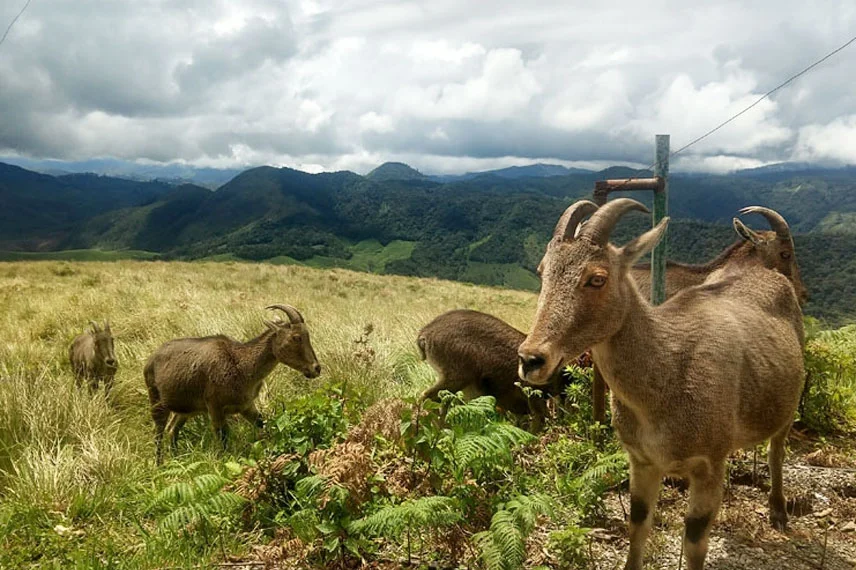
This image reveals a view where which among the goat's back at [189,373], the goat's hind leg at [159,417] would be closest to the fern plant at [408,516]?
the goat's back at [189,373]

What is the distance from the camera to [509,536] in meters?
3.09

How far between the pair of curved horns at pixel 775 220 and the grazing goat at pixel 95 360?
7.26 m

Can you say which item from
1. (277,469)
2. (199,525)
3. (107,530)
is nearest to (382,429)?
(277,469)

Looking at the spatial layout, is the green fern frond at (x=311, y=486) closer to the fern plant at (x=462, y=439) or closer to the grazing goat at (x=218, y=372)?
the fern plant at (x=462, y=439)

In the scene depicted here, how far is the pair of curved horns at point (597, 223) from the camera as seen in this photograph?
298 centimetres

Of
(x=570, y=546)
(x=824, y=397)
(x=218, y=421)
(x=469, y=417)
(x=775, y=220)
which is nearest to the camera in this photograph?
(x=570, y=546)

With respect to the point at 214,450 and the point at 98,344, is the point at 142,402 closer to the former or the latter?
the point at 98,344

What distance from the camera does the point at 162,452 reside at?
6184 millimetres

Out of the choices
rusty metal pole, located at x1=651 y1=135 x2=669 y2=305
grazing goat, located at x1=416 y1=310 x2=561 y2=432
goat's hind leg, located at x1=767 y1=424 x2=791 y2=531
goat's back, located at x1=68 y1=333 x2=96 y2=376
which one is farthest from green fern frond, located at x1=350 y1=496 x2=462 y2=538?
goat's back, located at x1=68 y1=333 x2=96 y2=376

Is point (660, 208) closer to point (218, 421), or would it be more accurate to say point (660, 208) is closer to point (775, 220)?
point (775, 220)

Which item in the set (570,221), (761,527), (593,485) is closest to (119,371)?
(593,485)

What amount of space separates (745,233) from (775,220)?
0.97ft

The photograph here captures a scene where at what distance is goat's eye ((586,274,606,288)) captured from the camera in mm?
2887

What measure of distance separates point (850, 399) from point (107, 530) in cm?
739
